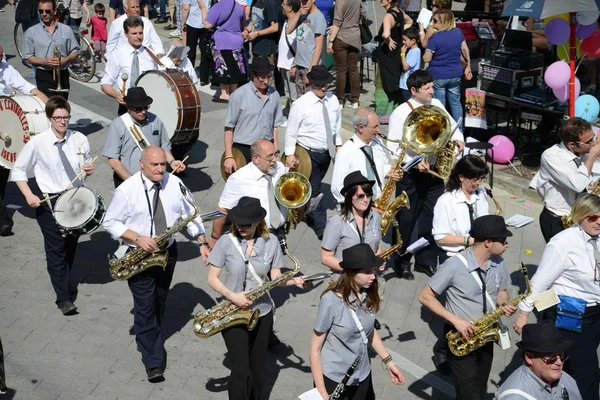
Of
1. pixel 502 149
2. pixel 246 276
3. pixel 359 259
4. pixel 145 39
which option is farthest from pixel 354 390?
pixel 145 39

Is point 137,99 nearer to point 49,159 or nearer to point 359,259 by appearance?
point 49,159

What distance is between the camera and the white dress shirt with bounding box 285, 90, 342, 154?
31.7ft

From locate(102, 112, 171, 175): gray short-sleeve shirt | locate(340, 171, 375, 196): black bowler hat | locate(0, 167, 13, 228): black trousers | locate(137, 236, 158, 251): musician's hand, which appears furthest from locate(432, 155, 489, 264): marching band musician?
locate(0, 167, 13, 228): black trousers

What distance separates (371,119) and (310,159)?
4.75 ft

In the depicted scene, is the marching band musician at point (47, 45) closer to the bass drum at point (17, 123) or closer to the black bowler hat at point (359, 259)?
the bass drum at point (17, 123)

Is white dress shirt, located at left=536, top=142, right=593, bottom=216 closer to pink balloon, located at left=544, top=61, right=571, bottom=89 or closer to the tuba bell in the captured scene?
the tuba bell

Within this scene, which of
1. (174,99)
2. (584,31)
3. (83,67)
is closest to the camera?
(174,99)

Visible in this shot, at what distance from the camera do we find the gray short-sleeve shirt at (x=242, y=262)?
22.1 ft

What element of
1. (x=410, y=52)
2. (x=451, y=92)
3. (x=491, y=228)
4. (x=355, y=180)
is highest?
(x=491, y=228)

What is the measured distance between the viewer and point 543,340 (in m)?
5.18

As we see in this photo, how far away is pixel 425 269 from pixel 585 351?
117 inches

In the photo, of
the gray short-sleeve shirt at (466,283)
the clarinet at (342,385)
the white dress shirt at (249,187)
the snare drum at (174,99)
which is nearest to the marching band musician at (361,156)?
the white dress shirt at (249,187)

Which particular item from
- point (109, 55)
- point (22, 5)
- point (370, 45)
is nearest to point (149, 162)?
point (109, 55)

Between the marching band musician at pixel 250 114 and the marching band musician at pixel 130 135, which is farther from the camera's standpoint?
the marching band musician at pixel 250 114
